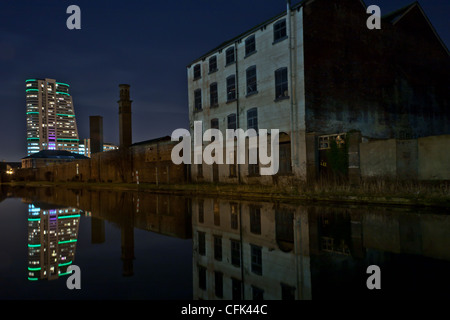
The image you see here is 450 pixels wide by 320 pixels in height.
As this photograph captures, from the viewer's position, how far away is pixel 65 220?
10.9 m

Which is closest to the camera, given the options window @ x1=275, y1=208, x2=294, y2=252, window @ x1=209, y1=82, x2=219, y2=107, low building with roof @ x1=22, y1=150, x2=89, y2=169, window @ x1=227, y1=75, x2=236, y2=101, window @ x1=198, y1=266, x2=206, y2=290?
window @ x1=198, y1=266, x2=206, y2=290

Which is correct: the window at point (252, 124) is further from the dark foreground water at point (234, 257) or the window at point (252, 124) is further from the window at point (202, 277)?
the window at point (202, 277)

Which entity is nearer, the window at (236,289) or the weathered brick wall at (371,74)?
the window at (236,289)

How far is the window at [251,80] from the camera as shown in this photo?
23.6 metres

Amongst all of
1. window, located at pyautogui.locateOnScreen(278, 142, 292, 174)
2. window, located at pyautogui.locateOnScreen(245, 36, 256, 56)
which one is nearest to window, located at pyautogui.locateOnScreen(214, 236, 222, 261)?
window, located at pyautogui.locateOnScreen(278, 142, 292, 174)

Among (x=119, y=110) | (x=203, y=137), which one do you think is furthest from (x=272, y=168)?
(x=119, y=110)

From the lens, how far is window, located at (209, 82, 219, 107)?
2745 cm

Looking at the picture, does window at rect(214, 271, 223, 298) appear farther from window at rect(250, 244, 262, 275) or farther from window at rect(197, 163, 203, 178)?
window at rect(197, 163, 203, 178)

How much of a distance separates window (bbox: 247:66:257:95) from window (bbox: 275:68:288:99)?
2.18m

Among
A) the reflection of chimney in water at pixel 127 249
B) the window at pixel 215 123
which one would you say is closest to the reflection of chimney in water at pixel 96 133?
the window at pixel 215 123

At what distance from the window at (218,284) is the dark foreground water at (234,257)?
14mm

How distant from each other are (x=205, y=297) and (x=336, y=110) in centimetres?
1931

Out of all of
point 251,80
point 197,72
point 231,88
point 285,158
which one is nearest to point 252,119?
point 251,80
